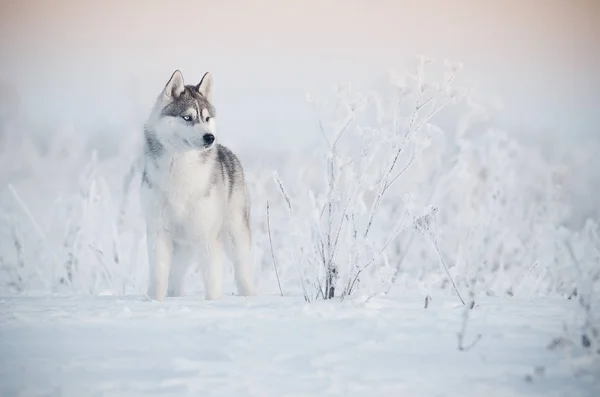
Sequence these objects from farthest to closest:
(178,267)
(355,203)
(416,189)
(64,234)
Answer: (416,189) < (64,234) < (178,267) < (355,203)

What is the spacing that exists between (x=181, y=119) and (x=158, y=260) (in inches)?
27.0

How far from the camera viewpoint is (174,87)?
3.00m

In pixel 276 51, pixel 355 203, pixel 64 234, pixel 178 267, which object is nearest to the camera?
→ pixel 355 203

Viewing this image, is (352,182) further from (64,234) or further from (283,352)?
(64,234)

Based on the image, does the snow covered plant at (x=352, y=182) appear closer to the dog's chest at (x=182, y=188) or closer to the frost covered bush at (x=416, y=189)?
the frost covered bush at (x=416, y=189)

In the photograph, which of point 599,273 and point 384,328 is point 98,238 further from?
point 599,273

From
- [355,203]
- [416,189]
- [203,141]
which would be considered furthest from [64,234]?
[416,189]

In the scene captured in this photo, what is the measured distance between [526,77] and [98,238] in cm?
291

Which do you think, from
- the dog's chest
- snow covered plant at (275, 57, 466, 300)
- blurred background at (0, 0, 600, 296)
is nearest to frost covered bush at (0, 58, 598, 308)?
snow covered plant at (275, 57, 466, 300)

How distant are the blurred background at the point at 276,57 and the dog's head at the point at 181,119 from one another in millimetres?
280

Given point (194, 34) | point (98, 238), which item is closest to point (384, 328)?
point (194, 34)

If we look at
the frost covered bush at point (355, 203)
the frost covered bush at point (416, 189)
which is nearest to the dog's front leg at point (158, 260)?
the frost covered bush at point (355, 203)

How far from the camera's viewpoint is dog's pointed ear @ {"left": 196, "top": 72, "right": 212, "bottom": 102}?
3.14 metres

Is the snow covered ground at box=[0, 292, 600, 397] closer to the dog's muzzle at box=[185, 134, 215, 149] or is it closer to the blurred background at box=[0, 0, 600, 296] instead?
the dog's muzzle at box=[185, 134, 215, 149]
